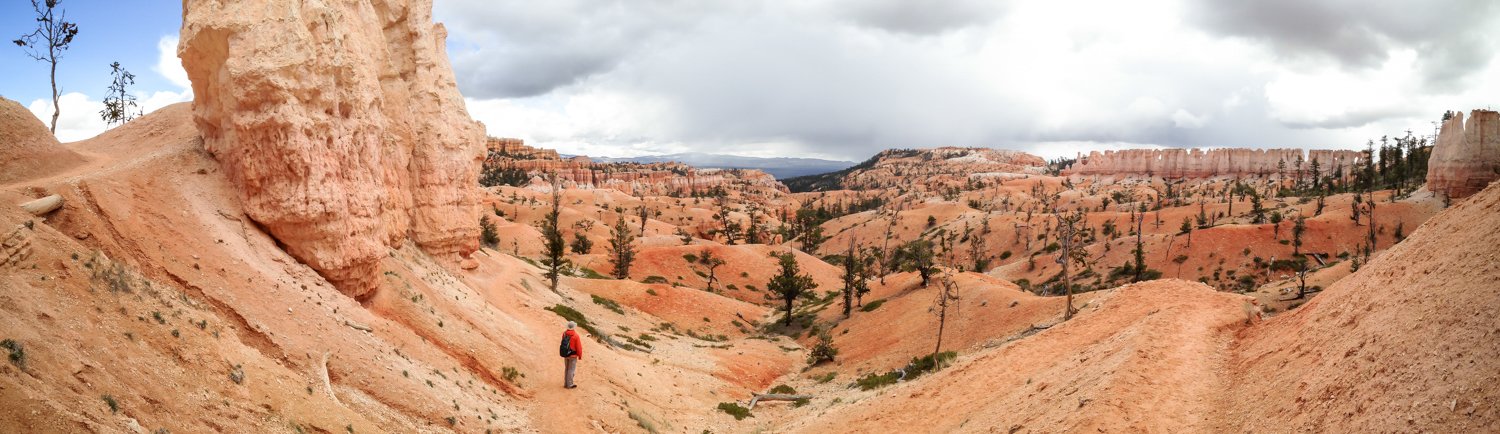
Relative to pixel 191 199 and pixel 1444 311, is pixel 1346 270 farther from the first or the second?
pixel 191 199

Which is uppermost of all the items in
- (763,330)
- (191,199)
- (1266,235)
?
(191,199)

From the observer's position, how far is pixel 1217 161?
5423 inches

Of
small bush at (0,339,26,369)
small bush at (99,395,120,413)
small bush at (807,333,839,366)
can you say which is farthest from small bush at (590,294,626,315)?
small bush at (0,339,26,369)

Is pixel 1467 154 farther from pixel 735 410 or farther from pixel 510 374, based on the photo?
pixel 510 374

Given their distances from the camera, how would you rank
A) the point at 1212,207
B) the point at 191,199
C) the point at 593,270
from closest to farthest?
the point at 191,199 → the point at 593,270 → the point at 1212,207

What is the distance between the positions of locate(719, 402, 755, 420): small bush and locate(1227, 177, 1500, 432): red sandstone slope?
1291cm

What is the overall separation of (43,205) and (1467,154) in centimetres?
7643

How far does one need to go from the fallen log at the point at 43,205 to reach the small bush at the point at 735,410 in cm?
1598

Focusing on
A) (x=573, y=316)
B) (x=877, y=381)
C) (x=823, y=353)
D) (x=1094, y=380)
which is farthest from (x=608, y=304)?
(x=1094, y=380)

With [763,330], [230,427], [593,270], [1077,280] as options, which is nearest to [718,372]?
[763,330]

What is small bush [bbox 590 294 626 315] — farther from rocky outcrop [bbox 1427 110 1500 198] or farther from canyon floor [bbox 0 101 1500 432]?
rocky outcrop [bbox 1427 110 1500 198]

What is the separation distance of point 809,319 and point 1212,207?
62553mm

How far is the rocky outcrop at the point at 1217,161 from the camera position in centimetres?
12956

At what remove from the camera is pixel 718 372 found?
2688 centimetres
